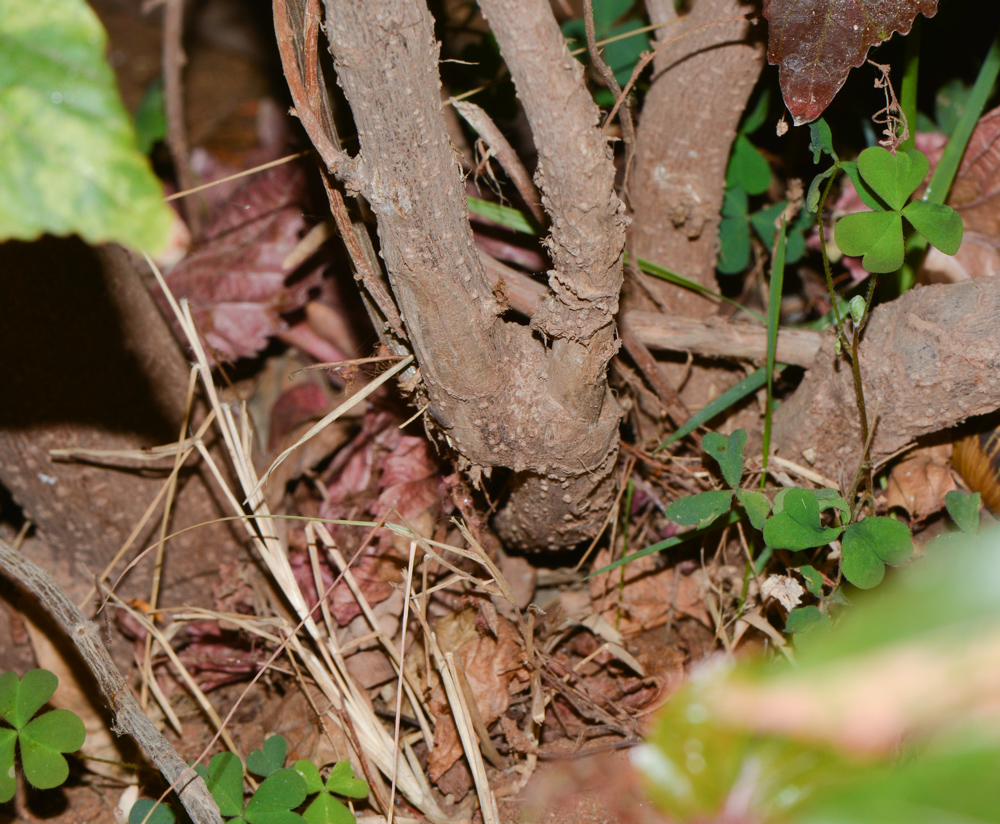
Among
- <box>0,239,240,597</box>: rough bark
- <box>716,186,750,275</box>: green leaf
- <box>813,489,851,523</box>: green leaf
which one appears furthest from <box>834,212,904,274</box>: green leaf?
<box>0,239,240,597</box>: rough bark

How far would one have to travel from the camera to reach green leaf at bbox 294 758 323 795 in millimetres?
1239

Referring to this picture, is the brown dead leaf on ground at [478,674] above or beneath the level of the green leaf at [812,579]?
beneath

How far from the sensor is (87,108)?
57cm

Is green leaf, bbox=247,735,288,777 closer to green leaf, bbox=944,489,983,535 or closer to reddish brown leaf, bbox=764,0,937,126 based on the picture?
green leaf, bbox=944,489,983,535

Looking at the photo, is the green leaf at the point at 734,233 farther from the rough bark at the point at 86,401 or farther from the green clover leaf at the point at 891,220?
the rough bark at the point at 86,401

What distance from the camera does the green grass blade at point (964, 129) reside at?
55.1 inches

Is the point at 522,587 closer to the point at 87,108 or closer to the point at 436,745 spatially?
the point at 436,745

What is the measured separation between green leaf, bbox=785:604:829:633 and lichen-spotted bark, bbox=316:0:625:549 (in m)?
0.39

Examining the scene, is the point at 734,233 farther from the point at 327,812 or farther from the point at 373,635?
the point at 327,812

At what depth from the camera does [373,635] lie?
1371 mm

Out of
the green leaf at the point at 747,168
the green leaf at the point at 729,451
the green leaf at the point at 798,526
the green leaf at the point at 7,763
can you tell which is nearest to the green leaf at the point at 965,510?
the green leaf at the point at 798,526

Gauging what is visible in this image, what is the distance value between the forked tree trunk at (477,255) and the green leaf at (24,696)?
89 cm

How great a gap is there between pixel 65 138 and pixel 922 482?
1511mm

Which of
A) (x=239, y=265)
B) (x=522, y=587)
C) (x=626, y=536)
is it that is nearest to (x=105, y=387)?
(x=239, y=265)
